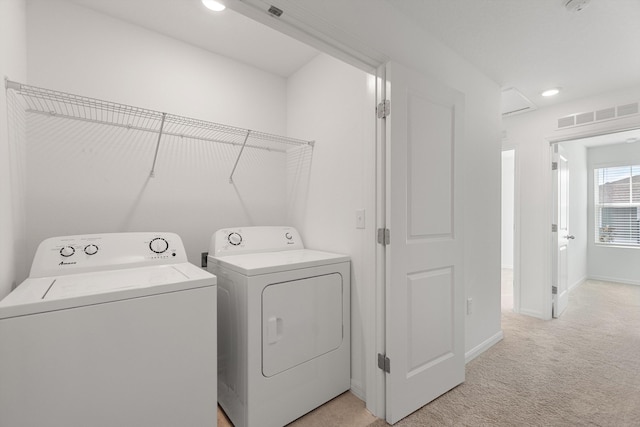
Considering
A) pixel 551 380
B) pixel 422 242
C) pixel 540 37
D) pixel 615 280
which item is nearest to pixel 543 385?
pixel 551 380

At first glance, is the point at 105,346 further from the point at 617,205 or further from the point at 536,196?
the point at 617,205

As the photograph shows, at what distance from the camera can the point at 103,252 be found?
1.57 metres

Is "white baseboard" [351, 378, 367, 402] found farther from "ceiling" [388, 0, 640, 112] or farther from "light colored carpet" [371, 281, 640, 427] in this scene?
"ceiling" [388, 0, 640, 112]

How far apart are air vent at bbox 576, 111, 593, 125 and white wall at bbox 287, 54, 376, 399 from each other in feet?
8.48

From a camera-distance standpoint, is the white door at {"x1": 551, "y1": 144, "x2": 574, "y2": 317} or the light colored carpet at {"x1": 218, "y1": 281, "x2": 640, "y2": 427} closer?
the light colored carpet at {"x1": 218, "y1": 281, "x2": 640, "y2": 427}

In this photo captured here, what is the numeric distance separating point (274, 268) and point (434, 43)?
1821 millimetres

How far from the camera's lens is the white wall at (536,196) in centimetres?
311

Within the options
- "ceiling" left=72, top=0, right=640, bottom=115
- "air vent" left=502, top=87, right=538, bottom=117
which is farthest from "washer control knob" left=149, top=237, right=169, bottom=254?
"air vent" left=502, top=87, right=538, bottom=117

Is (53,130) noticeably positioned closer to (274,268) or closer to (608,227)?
(274,268)

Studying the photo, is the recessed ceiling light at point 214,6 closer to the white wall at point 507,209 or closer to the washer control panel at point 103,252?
the washer control panel at point 103,252

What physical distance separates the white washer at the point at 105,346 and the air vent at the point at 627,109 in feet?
12.5

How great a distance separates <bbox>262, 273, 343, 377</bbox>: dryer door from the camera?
1545mm

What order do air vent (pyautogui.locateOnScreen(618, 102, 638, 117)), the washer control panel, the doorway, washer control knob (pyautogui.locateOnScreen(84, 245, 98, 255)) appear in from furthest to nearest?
the doorway, air vent (pyautogui.locateOnScreen(618, 102, 638, 117)), washer control knob (pyautogui.locateOnScreen(84, 245, 98, 255)), the washer control panel

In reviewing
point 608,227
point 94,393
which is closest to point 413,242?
point 94,393
